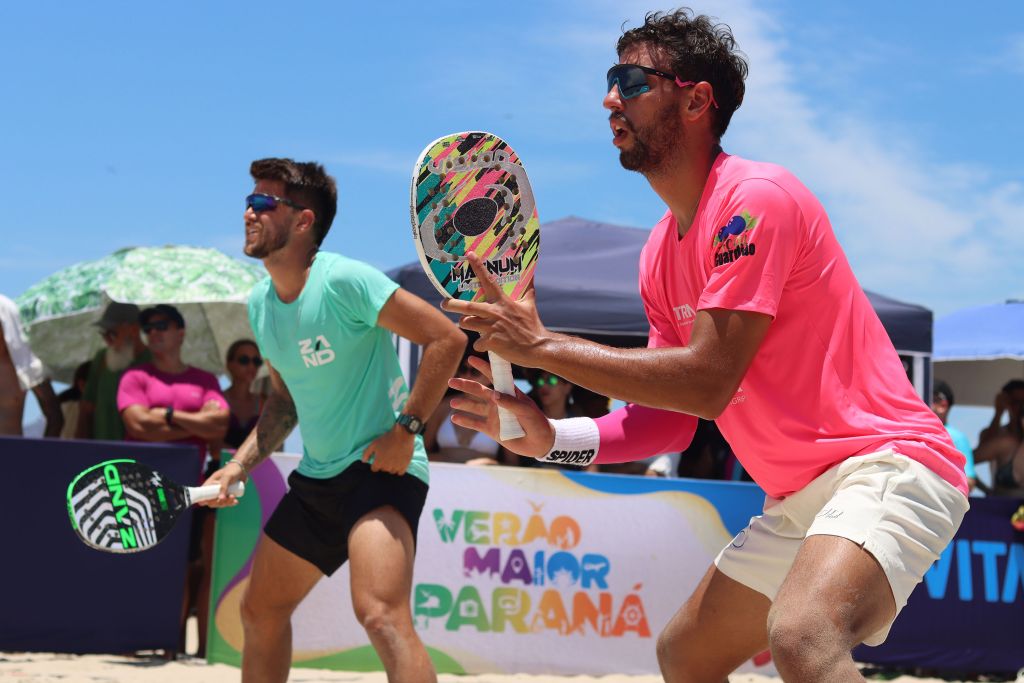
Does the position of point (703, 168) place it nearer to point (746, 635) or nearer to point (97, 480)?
point (746, 635)

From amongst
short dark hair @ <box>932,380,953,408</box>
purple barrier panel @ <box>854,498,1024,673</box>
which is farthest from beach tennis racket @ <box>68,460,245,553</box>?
short dark hair @ <box>932,380,953,408</box>

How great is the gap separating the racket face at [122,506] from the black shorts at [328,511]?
58cm

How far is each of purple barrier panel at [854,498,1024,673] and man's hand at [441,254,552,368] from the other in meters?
6.14

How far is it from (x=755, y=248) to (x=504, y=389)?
0.71m

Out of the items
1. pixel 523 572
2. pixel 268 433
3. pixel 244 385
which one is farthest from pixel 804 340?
pixel 244 385

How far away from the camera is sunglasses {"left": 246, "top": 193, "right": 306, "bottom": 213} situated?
5.07 meters

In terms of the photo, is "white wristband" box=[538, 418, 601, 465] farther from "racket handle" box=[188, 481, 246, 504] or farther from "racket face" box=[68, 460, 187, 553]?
"racket face" box=[68, 460, 187, 553]

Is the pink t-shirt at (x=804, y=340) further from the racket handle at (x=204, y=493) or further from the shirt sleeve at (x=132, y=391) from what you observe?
the shirt sleeve at (x=132, y=391)

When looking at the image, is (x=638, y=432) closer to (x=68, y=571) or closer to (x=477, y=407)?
(x=477, y=407)

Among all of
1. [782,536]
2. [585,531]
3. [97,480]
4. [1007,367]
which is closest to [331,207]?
[97,480]

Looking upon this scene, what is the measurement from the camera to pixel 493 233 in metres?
3.20

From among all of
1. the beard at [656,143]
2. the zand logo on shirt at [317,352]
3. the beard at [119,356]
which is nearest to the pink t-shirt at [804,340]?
the beard at [656,143]

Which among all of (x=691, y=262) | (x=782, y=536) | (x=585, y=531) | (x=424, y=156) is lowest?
(x=585, y=531)

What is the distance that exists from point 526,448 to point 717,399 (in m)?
0.59
